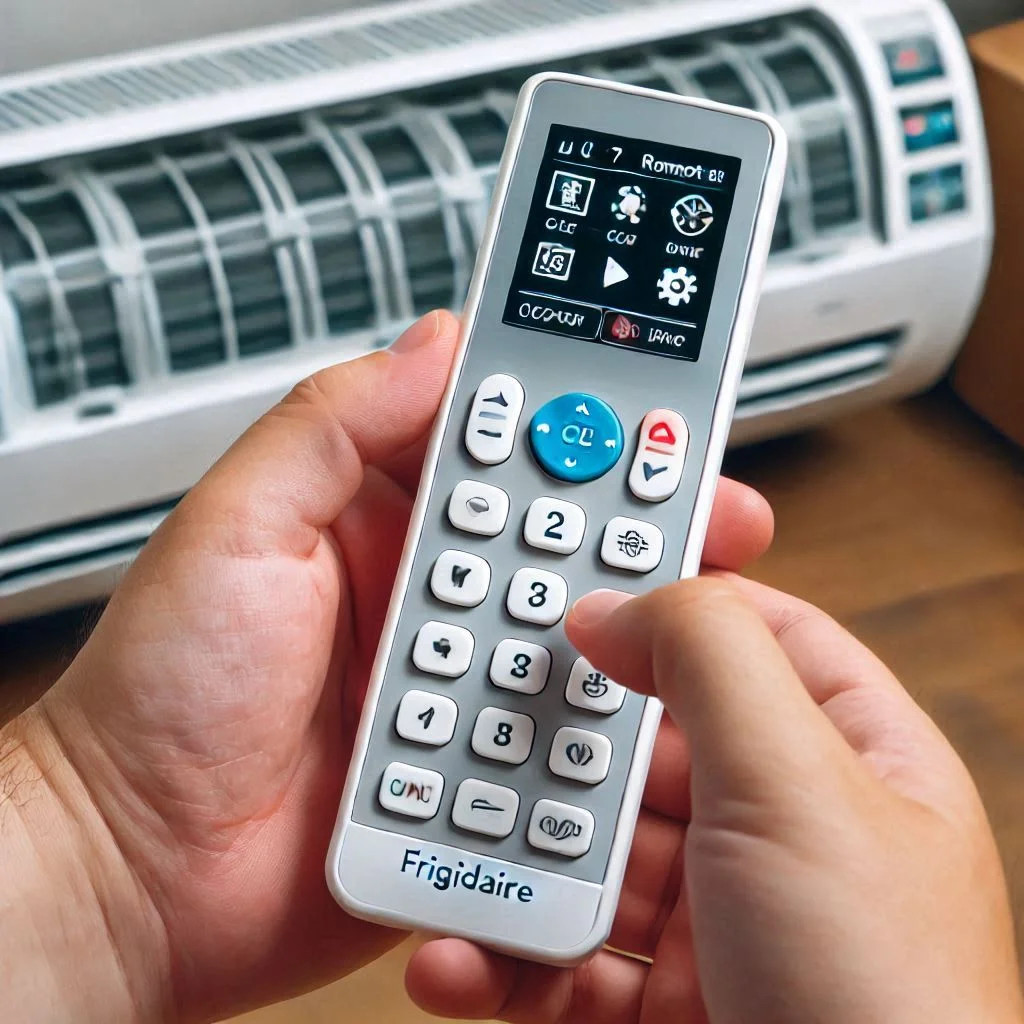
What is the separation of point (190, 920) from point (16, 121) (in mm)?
331

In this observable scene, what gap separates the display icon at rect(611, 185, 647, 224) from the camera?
0.41m

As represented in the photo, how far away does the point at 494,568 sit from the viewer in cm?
39

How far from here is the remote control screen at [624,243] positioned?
404 mm

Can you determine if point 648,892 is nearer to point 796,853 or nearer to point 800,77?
point 796,853

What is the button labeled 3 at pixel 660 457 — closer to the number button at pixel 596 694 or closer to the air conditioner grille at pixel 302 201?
the number button at pixel 596 694

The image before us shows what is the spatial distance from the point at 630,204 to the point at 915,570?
307 millimetres

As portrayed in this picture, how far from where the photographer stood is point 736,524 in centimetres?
46

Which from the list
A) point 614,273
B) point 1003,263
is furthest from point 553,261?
point 1003,263

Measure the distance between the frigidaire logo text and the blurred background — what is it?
16 cm

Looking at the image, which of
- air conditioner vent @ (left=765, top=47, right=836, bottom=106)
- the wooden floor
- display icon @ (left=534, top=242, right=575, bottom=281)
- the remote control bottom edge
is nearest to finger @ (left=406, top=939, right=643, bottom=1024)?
the remote control bottom edge

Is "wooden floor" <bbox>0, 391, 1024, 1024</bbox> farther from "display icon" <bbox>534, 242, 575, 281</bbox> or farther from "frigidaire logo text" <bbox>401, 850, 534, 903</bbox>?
"display icon" <bbox>534, 242, 575, 281</bbox>

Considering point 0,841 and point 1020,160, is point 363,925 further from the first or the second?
point 1020,160

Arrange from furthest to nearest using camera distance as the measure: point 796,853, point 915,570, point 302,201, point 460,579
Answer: point 915,570
point 302,201
point 460,579
point 796,853

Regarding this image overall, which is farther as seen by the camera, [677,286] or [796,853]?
[677,286]
